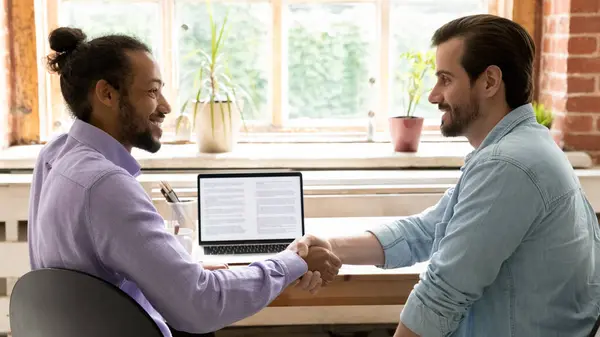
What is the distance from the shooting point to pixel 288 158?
10.3ft

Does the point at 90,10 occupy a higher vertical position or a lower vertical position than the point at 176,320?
higher

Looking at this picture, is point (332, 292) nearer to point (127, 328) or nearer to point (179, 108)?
point (127, 328)

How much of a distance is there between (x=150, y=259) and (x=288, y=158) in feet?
5.62

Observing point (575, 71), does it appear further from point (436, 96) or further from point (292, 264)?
point (292, 264)

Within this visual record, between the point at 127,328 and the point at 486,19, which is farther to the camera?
the point at 486,19

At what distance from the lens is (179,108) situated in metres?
3.45

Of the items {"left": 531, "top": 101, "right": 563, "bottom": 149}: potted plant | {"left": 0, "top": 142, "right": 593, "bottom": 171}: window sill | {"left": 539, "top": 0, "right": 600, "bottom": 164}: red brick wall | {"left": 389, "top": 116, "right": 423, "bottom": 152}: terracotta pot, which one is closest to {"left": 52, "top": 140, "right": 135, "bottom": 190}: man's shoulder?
{"left": 0, "top": 142, "right": 593, "bottom": 171}: window sill

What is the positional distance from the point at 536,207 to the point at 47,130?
2.45 m

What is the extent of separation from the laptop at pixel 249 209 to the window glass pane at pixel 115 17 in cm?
112

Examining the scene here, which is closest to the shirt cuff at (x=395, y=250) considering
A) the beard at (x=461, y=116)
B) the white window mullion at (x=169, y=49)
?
the beard at (x=461, y=116)

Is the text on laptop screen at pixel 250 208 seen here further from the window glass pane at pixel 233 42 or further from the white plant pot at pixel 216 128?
the window glass pane at pixel 233 42

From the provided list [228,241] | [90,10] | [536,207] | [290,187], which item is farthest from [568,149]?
[90,10]

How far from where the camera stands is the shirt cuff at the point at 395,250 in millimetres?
2129

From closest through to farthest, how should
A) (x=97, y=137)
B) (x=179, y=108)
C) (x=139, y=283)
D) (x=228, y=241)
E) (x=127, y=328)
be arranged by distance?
(x=127, y=328)
(x=139, y=283)
(x=97, y=137)
(x=228, y=241)
(x=179, y=108)
